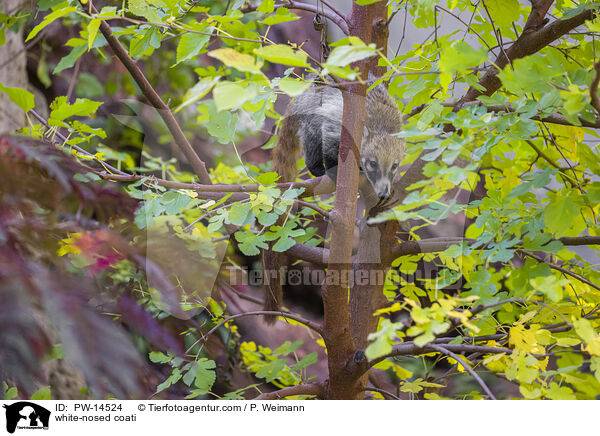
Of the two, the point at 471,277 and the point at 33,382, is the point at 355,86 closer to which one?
the point at 471,277

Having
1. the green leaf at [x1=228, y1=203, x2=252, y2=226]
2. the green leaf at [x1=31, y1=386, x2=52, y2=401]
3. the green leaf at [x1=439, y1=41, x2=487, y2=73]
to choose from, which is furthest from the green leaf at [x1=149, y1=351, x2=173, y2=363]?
the green leaf at [x1=439, y1=41, x2=487, y2=73]

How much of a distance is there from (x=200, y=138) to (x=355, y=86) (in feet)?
2.53

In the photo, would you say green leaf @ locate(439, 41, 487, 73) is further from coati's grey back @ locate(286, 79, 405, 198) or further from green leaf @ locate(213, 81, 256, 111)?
coati's grey back @ locate(286, 79, 405, 198)

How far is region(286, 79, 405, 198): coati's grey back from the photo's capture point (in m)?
1.06

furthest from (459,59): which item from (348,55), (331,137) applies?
(331,137)

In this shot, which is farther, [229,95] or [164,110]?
[164,110]

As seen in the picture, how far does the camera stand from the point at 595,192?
657mm

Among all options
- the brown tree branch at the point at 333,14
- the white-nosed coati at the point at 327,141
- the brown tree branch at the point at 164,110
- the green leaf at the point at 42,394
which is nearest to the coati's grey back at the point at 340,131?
the white-nosed coati at the point at 327,141

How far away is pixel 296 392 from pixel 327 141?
0.60 metres

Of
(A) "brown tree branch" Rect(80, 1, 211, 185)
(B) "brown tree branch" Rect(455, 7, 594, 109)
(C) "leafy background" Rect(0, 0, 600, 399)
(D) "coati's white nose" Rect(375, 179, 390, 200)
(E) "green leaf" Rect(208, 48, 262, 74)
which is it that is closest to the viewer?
(E) "green leaf" Rect(208, 48, 262, 74)
